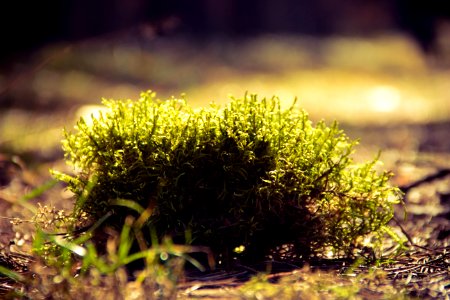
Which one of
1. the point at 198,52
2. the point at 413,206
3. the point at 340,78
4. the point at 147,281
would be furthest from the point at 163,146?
the point at 198,52

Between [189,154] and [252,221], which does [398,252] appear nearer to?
[252,221]

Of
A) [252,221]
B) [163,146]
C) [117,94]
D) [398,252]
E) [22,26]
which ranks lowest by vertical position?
[398,252]

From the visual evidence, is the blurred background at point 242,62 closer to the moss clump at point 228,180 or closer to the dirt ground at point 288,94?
the dirt ground at point 288,94

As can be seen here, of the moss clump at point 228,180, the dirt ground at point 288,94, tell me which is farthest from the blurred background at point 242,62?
the moss clump at point 228,180

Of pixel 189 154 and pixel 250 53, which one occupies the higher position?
pixel 250 53

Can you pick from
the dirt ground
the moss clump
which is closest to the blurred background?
the dirt ground
